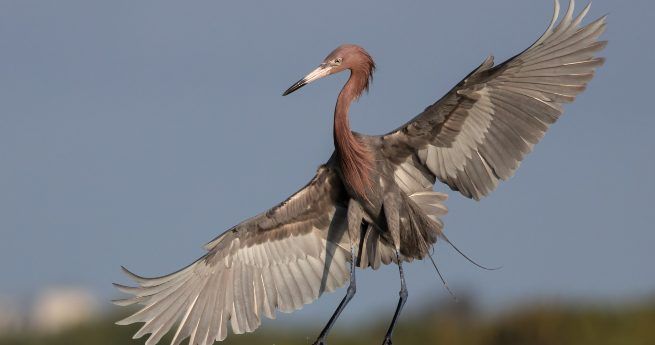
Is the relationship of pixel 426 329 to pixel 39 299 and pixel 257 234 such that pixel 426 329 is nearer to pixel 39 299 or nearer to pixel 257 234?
pixel 257 234

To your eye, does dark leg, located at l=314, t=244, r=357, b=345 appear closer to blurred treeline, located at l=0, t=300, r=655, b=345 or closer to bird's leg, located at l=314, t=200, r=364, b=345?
bird's leg, located at l=314, t=200, r=364, b=345

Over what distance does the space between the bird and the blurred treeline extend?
10.1 meters

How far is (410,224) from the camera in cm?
1298

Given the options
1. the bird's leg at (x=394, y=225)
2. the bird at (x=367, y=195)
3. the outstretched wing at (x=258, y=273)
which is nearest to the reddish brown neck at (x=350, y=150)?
the bird at (x=367, y=195)

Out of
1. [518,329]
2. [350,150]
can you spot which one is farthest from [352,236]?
[518,329]

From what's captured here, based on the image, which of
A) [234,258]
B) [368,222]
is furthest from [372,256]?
[234,258]

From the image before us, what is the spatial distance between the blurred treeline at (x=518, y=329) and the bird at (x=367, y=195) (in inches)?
398

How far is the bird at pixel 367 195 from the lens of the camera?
12.4 meters

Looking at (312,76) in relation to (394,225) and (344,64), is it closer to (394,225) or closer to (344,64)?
(344,64)

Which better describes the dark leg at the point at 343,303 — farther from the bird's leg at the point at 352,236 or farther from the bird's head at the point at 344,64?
the bird's head at the point at 344,64

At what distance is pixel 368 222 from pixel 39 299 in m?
65.8

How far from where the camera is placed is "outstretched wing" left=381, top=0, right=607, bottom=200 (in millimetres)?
12359

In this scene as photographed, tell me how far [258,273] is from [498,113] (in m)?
2.78

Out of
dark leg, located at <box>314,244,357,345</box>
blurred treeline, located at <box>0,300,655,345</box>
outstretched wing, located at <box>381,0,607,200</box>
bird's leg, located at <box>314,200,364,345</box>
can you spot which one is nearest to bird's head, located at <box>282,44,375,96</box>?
outstretched wing, located at <box>381,0,607,200</box>
